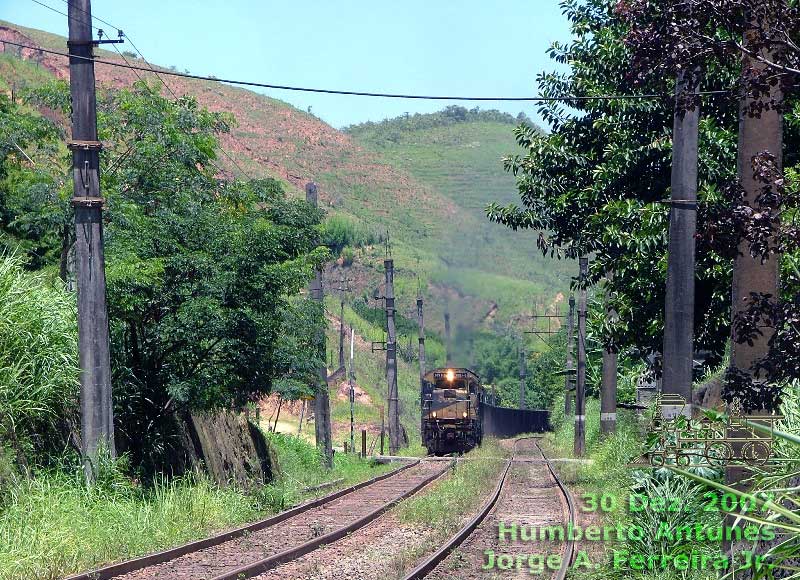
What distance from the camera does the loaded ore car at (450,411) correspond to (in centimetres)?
4600

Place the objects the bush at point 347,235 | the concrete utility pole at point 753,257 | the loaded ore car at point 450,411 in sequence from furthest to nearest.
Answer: the bush at point 347,235 → the loaded ore car at point 450,411 → the concrete utility pole at point 753,257

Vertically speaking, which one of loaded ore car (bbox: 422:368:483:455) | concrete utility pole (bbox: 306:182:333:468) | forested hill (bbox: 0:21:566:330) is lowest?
loaded ore car (bbox: 422:368:483:455)

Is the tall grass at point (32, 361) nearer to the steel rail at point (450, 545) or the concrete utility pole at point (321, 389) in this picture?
the steel rail at point (450, 545)

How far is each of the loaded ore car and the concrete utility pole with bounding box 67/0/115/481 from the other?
30873mm

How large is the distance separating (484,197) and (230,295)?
5.99 metres

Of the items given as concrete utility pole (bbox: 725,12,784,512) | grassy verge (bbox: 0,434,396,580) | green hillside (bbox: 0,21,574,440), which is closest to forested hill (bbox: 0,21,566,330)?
green hillside (bbox: 0,21,574,440)

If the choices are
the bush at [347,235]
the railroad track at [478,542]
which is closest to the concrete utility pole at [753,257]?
the railroad track at [478,542]

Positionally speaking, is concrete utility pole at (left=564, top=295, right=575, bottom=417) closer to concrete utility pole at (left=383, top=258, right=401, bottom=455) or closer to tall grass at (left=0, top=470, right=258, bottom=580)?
concrete utility pole at (left=383, top=258, right=401, bottom=455)

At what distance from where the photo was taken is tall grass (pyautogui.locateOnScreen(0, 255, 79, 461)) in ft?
48.3

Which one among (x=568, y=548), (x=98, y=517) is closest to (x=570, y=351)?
(x=568, y=548)

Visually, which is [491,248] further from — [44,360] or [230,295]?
[44,360]

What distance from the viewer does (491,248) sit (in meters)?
16.4

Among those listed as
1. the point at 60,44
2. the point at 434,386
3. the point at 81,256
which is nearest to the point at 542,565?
the point at 81,256

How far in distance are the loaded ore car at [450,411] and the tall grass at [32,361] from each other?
30.1 metres
